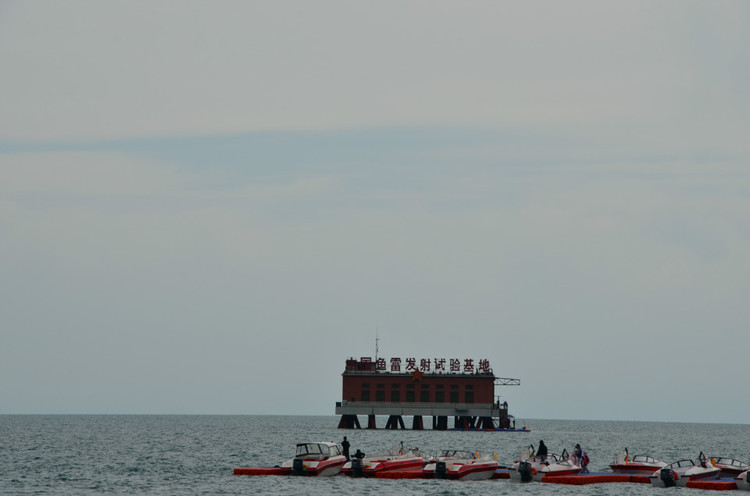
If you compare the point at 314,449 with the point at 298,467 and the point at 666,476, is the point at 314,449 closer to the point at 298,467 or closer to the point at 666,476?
the point at 298,467

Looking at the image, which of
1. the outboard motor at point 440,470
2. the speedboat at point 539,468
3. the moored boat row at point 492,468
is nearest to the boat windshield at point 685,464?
the moored boat row at point 492,468

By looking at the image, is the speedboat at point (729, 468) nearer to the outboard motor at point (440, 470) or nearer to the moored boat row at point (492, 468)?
the moored boat row at point (492, 468)

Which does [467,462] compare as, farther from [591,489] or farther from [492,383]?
[492,383]

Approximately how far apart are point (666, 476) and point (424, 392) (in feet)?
236

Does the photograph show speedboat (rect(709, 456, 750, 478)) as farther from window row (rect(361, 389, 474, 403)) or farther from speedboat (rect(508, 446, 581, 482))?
window row (rect(361, 389, 474, 403))

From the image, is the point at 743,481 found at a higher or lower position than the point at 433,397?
lower

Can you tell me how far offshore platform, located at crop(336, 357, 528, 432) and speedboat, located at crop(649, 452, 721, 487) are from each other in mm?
67763

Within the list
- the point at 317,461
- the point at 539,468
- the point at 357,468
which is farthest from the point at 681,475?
the point at 317,461

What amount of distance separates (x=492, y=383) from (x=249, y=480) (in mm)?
72577

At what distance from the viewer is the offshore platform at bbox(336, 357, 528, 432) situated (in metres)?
136

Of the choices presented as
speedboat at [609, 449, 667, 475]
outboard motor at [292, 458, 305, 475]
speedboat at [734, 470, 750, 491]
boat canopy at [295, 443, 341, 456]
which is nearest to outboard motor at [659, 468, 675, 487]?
speedboat at [734, 470, 750, 491]

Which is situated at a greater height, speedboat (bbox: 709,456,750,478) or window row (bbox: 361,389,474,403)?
window row (bbox: 361,389,474,403)

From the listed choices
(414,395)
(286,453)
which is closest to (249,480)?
(286,453)

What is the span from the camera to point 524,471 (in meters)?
67.6
